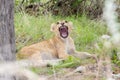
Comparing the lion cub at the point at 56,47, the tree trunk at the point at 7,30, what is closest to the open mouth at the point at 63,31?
the lion cub at the point at 56,47

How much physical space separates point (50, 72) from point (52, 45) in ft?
5.84

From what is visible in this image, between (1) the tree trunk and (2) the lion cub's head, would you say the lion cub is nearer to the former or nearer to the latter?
(2) the lion cub's head

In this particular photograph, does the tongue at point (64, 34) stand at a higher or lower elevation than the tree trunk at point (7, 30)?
lower

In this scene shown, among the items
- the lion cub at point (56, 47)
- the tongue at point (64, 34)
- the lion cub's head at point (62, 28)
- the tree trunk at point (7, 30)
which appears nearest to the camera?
the tree trunk at point (7, 30)

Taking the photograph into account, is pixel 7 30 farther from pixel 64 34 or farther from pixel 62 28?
pixel 64 34

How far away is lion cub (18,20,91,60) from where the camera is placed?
23.4ft

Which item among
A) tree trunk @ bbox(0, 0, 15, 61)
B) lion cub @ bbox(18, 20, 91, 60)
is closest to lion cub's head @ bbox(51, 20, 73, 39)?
lion cub @ bbox(18, 20, 91, 60)

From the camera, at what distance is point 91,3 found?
11.0 metres

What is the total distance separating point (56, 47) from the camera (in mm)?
7758

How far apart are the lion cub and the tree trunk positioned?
9.22 ft

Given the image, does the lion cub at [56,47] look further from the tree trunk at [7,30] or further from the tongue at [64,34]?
the tree trunk at [7,30]

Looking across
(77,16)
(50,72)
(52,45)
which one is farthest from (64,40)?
(77,16)

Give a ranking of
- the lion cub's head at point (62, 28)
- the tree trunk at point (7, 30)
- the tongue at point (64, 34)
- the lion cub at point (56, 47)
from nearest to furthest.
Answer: the tree trunk at point (7, 30)
the lion cub at point (56, 47)
the lion cub's head at point (62, 28)
the tongue at point (64, 34)

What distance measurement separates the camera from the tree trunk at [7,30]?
402 centimetres
